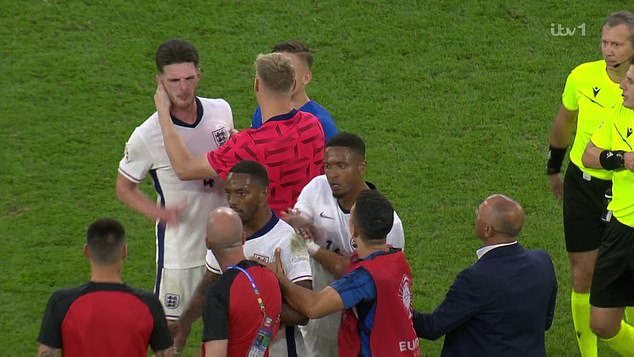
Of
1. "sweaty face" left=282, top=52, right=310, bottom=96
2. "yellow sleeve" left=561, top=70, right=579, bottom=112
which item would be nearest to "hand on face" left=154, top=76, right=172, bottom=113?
"sweaty face" left=282, top=52, right=310, bottom=96

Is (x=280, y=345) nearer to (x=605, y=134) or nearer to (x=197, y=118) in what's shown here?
(x=197, y=118)

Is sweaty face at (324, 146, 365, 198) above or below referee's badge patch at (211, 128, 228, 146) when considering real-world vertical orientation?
below

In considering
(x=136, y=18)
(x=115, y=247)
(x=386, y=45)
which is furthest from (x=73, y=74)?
(x=115, y=247)

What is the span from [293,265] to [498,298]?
1.01 metres

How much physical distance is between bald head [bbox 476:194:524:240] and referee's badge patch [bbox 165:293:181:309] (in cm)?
188

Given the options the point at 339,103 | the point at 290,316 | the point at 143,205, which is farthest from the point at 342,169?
the point at 339,103

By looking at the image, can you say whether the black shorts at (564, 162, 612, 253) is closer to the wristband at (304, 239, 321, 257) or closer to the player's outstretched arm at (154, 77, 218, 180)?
the wristband at (304, 239, 321, 257)

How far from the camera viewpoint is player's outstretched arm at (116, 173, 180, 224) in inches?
264

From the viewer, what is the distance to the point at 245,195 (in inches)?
229

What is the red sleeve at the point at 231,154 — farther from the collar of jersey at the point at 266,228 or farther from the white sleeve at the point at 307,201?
the collar of jersey at the point at 266,228

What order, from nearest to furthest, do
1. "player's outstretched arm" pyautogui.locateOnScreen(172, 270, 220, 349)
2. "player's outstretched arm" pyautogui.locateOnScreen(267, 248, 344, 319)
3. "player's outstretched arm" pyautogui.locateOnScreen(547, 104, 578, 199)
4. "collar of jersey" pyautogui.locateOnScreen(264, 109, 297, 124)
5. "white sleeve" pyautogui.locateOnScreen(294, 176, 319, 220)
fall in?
"player's outstretched arm" pyautogui.locateOnScreen(267, 248, 344, 319) → "player's outstretched arm" pyautogui.locateOnScreen(172, 270, 220, 349) → "white sleeve" pyautogui.locateOnScreen(294, 176, 319, 220) → "collar of jersey" pyautogui.locateOnScreen(264, 109, 297, 124) → "player's outstretched arm" pyautogui.locateOnScreen(547, 104, 578, 199)

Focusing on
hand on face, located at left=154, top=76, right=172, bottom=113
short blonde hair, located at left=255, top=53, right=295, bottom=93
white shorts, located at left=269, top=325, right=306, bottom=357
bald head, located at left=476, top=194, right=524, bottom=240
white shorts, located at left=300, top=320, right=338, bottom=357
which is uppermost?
short blonde hair, located at left=255, top=53, right=295, bottom=93

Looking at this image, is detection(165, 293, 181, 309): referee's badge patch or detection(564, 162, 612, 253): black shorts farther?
detection(564, 162, 612, 253): black shorts

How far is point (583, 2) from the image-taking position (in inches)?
488
